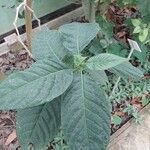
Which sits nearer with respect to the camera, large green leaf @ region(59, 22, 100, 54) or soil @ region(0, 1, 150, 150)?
large green leaf @ region(59, 22, 100, 54)

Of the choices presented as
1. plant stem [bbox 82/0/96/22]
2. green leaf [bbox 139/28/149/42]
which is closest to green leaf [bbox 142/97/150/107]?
green leaf [bbox 139/28/149/42]

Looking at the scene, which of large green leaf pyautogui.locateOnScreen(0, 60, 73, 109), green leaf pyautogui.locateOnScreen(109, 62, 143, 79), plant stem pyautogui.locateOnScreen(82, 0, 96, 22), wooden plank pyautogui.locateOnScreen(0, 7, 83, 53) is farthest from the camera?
wooden plank pyautogui.locateOnScreen(0, 7, 83, 53)

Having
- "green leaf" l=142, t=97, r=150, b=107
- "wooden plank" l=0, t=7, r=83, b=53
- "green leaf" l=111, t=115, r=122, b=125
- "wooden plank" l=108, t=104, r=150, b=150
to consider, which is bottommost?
"wooden plank" l=108, t=104, r=150, b=150

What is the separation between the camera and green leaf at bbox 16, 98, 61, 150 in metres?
1.12

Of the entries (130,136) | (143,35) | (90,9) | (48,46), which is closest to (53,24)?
(90,9)

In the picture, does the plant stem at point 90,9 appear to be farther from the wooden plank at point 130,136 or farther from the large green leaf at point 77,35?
the large green leaf at point 77,35

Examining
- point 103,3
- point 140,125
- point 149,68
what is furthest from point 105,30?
point 140,125

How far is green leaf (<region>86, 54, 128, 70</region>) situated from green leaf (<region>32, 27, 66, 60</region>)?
117 millimetres

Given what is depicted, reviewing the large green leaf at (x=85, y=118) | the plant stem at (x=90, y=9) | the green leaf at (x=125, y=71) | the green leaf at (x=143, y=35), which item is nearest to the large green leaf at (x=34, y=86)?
the large green leaf at (x=85, y=118)

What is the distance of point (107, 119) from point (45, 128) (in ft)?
0.77

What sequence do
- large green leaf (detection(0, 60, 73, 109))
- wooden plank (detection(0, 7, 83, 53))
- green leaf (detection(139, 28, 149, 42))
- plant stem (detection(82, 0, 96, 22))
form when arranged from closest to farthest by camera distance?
large green leaf (detection(0, 60, 73, 109)), green leaf (detection(139, 28, 149, 42)), plant stem (detection(82, 0, 96, 22)), wooden plank (detection(0, 7, 83, 53))

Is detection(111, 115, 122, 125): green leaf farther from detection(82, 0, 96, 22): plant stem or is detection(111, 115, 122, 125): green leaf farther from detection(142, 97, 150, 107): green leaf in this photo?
detection(82, 0, 96, 22): plant stem

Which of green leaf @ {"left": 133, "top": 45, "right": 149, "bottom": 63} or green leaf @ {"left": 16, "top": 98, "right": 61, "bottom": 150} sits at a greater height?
green leaf @ {"left": 16, "top": 98, "right": 61, "bottom": 150}

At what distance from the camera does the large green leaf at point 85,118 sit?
3.21ft
